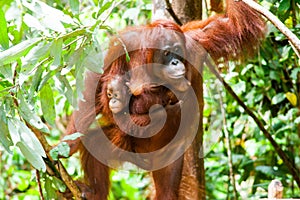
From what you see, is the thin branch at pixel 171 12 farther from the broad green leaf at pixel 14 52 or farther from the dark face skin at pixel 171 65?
the broad green leaf at pixel 14 52

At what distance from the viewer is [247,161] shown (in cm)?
361

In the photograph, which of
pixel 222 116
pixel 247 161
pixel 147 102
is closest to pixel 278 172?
pixel 247 161

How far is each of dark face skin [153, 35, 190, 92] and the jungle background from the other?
321 millimetres

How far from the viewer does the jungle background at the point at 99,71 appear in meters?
1.76

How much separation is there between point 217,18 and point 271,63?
65 centimetres

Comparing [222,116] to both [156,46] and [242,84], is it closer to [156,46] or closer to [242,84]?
[242,84]

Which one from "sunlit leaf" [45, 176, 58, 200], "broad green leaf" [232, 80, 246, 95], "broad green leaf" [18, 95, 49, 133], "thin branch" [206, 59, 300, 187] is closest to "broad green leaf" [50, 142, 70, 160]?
"sunlit leaf" [45, 176, 58, 200]

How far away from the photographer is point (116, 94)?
2.88 meters

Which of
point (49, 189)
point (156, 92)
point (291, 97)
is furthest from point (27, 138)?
point (291, 97)

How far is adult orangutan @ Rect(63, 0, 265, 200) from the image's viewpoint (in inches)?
114

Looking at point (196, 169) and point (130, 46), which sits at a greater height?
point (130, 46)

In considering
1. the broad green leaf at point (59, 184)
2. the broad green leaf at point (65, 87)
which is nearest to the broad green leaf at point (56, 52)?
the broad green leaf at point (65, 87)

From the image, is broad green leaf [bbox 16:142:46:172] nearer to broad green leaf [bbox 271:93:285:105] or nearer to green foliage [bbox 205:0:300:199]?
green foliage [bbox 205:0:300:199]

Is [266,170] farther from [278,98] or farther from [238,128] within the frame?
[278,98]
